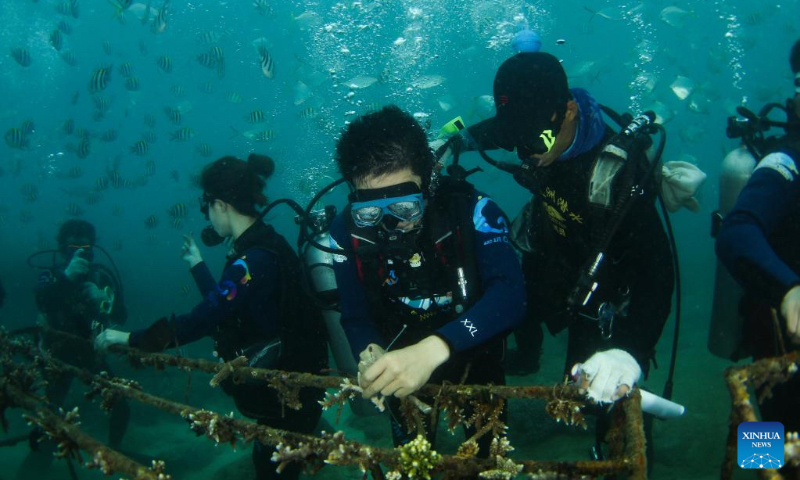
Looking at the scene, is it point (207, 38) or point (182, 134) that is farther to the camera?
point (207, 38)

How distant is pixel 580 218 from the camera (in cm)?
285

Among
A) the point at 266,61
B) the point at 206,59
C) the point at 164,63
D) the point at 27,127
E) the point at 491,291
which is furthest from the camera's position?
the point at 164,63

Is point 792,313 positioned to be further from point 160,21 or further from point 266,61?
point 160,21

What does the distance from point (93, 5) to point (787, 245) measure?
67616 millimetres

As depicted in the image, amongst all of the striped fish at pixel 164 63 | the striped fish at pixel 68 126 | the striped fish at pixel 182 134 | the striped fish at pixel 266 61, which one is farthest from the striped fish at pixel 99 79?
the striped fish at pixel 266 61

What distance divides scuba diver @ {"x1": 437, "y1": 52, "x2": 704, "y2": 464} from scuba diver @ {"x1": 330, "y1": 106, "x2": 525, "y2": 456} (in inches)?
20.6

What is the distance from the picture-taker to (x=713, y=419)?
20.5ft

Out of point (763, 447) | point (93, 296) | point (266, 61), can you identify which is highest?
point (266, 61)

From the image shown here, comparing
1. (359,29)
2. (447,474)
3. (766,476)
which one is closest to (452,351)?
(447,474)

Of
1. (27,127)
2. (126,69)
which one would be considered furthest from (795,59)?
(126,69)

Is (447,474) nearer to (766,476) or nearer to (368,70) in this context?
(766,476)

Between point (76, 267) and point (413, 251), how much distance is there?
5592 millimetres

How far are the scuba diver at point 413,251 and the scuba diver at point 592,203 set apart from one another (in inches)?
20.6

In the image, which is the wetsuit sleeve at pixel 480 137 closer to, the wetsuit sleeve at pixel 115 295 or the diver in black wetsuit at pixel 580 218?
the diver in black wetsuit at pixel 580 218
